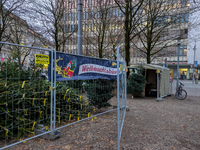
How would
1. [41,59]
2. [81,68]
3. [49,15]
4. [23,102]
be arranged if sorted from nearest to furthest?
[41,59]
[23,102]
[81,68]
[49,15]

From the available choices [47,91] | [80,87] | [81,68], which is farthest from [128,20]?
[47,91]

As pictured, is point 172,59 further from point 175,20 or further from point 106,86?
point 106,86

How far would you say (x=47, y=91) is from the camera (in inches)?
157

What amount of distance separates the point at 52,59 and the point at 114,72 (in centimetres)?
265

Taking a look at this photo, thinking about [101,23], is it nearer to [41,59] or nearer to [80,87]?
[80,87]

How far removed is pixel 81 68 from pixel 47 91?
1.12m

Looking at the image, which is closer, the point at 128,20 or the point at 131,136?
the point at 131,136

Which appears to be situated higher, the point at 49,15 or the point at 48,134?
the point at 49,15

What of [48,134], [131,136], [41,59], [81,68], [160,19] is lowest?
[131,136]

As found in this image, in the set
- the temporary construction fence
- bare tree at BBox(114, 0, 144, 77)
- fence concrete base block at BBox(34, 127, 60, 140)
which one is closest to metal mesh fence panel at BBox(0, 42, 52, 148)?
the temporary construction fence

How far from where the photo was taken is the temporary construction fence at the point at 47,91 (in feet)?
11.1

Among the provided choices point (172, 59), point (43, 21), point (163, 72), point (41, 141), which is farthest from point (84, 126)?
point (172, 59)

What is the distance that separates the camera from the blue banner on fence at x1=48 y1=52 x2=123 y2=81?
3635 millimetres

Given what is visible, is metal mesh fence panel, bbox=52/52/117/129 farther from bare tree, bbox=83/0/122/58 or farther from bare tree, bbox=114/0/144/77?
bare tree, bbox=83/0/122/58
